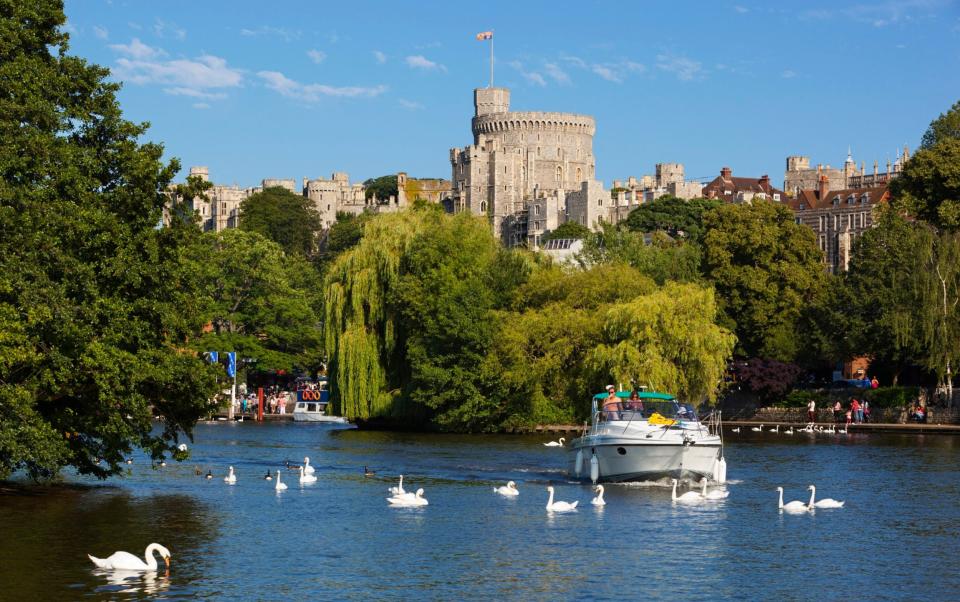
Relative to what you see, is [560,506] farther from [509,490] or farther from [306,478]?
[306,478]

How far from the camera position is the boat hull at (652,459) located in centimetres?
4575

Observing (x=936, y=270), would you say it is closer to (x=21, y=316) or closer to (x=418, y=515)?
(x=418, y=515)

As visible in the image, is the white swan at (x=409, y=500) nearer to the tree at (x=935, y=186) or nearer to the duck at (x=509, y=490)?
the duck at (x=509, y=490)

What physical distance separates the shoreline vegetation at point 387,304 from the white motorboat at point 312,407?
9.68 feet

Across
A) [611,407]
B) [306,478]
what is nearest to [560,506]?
[611,407]

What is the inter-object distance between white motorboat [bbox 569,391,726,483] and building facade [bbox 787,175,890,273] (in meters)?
110

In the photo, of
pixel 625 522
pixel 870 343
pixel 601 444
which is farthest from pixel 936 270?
pixel 625 522

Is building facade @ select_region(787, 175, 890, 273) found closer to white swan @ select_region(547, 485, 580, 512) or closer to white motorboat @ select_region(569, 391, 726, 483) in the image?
white motorboat @ select_region(569, 391, 726, 483)

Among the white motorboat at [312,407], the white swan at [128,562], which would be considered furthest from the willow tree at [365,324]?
the white swan at [128,562]

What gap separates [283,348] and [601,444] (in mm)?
65650

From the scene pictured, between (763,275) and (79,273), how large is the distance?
60428 millimetres

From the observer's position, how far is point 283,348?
10975cm

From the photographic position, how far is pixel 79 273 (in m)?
37.4

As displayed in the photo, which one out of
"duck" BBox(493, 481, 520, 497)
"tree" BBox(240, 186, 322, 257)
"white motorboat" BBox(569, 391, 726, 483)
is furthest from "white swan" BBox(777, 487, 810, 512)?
"tree" BBox(240, 186, 322, 257)
